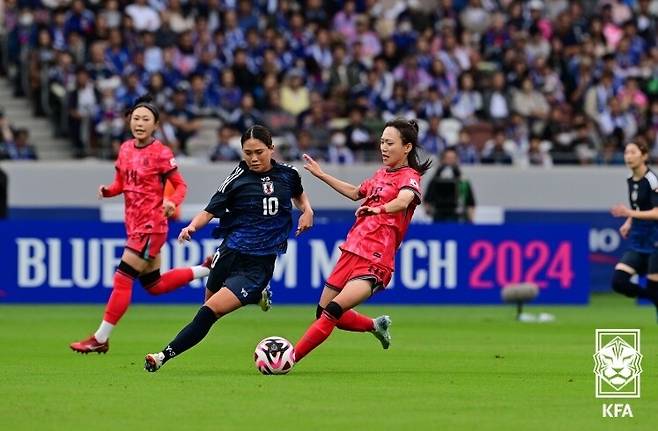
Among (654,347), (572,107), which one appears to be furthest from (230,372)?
(572,107)

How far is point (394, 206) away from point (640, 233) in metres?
7.01

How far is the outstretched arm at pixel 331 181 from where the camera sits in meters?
12.1

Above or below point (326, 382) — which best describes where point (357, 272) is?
above

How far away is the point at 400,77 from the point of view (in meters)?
29.4

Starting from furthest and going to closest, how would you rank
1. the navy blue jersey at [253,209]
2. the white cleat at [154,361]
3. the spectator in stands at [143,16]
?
the spectator in stands at [143,16] < the navy blue jersey at [253,209] < the white cleat at [154,361]

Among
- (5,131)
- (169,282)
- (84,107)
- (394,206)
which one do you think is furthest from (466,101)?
(394,206)

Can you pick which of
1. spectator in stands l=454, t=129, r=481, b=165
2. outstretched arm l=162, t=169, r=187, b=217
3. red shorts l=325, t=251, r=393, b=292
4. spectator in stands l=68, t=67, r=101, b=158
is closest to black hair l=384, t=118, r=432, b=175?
red shorts l=325, t=251, r=393, b=292

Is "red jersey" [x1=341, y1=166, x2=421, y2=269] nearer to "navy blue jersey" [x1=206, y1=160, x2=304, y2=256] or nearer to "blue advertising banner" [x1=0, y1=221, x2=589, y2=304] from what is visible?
"navy blue jersey" [x1=206, y1=160, x2=304, y2=256]

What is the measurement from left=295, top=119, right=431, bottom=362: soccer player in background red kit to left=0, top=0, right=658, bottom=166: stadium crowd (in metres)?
13.3

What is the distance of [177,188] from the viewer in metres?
14.7

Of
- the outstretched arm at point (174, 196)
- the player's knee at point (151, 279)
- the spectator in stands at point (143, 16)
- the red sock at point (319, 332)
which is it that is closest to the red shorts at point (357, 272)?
the red sock at point (319, 332)

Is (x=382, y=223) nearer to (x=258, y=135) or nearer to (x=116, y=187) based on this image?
(x=258, y=135)

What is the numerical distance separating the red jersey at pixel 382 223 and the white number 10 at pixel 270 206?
2.08ft

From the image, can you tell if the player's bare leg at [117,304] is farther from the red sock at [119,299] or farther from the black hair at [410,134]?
the black hair at [410,134]
